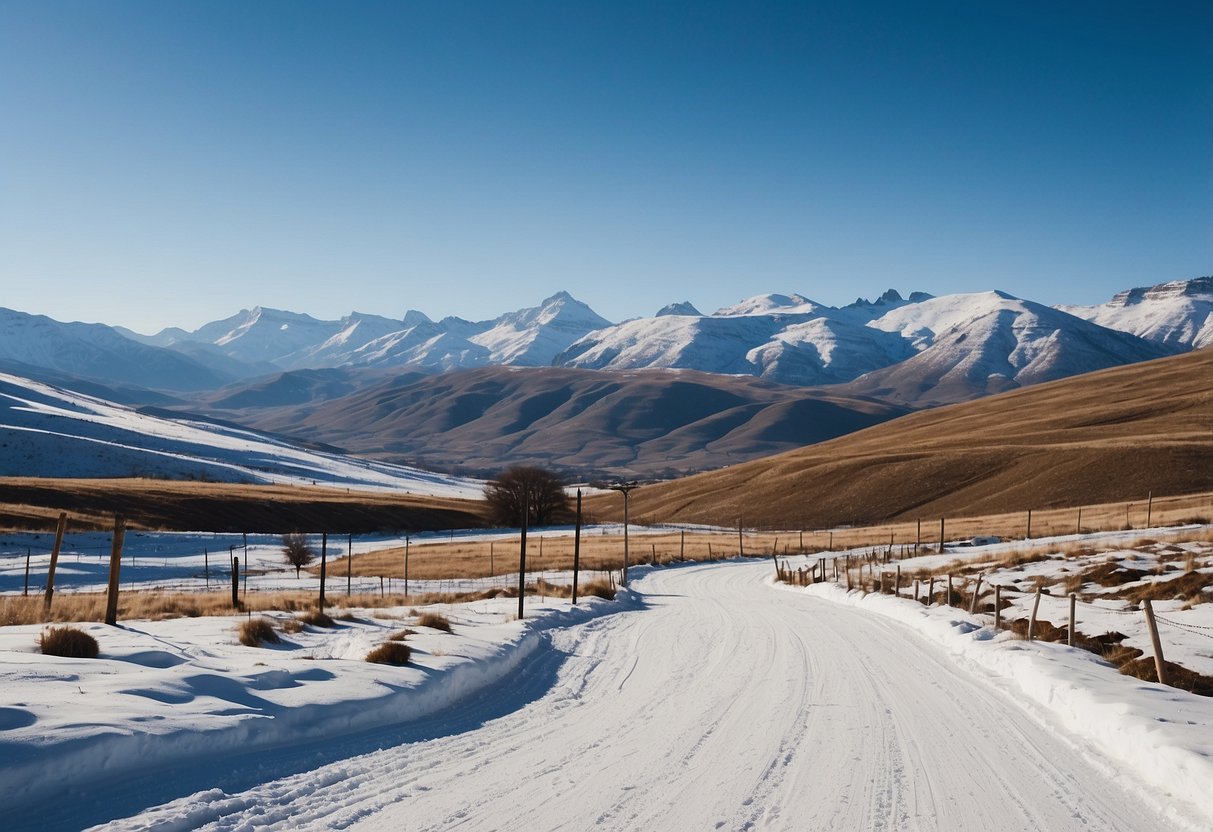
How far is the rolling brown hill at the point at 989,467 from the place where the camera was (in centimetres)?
8150

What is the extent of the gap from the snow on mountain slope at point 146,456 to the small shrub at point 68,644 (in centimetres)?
11361

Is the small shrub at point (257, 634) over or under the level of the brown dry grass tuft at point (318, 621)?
over

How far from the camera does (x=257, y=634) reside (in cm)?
1502

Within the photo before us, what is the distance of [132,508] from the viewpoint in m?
72.5

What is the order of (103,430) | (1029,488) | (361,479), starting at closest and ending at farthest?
(1029,488) → (103,430) → (361,479)

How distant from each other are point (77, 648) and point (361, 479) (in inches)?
6611

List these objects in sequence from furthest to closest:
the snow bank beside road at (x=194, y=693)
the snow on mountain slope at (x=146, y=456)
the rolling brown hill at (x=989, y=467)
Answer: the snow on mountain slope at (x=146, y=456) → the rolling brown hill at (x=989, y=467) → the snow bank beside road at (x=194, y=693)

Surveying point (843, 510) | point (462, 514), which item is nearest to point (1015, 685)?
point (843, 510)

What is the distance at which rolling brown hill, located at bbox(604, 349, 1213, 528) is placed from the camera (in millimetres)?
81500

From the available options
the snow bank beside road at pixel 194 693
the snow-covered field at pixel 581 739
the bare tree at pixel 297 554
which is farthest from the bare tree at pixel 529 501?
the snow-covered field at pixel 581 739

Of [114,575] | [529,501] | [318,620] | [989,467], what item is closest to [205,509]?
[529,501]

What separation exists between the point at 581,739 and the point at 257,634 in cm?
754

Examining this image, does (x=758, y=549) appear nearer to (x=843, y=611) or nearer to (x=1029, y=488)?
(x=1029, y=488)

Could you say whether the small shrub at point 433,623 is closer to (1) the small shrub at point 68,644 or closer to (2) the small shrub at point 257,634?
(2) the small shrub at point 257,634
